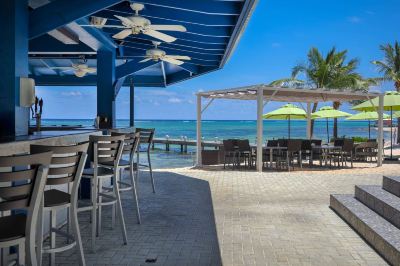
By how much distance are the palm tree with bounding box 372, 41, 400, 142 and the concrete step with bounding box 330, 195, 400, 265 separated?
71.5ft

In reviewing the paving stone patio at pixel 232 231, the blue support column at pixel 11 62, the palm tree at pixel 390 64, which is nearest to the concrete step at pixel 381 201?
the paving stone patio at pixel 232 231

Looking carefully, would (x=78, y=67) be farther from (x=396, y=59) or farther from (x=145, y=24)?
(x=396, y=59)

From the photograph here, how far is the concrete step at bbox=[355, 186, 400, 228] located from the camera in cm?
413

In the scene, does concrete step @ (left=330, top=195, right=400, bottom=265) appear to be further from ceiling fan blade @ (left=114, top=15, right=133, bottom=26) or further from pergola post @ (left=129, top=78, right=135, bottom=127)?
pergola post @ (left=129, top=78, right=135, bottom=127)

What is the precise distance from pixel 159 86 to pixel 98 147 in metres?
9.87

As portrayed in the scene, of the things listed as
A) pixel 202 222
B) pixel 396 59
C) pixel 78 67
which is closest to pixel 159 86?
pixel 78 67

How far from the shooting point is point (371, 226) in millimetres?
4008

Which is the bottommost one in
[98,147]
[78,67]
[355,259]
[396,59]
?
[355,259]

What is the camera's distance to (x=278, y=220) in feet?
15.8

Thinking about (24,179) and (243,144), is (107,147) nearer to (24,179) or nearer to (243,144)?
(24,179)

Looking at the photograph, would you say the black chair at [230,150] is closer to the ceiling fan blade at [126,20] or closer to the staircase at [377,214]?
the staircase at [377,214]

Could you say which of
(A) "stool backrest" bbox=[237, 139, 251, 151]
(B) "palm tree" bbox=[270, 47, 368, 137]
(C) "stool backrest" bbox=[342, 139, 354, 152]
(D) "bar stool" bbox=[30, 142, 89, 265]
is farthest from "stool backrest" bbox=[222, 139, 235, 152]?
(B) "palm tree" bbox=[270, 47, 368, 137]

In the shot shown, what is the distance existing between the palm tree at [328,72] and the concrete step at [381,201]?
1602 cm

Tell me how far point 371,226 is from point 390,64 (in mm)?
24100
